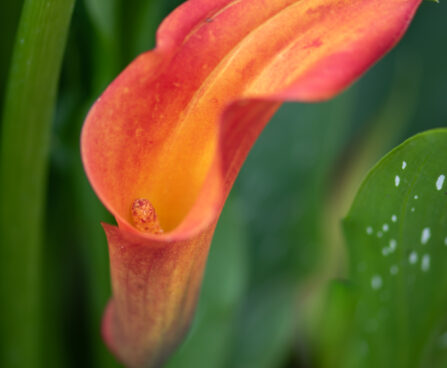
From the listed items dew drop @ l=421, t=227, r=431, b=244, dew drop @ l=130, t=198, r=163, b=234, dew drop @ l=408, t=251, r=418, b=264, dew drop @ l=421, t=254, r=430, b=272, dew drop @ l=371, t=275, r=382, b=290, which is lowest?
dew drop @ l=371, t=275, r=382, b=290

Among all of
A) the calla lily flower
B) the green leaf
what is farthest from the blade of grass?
the green leaf

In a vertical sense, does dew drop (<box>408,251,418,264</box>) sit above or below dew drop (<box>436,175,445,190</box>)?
below

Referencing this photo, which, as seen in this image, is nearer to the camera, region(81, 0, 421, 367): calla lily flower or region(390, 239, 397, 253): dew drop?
region(81, 0, 421, 367): calla lily flower

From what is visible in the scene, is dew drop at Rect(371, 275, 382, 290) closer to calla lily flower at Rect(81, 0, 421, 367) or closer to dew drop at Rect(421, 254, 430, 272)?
dew drop at Rect(421, 254, 430, 272)

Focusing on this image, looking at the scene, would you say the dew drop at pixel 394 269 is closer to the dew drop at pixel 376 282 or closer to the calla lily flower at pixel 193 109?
the dew drop at pixel 376 282

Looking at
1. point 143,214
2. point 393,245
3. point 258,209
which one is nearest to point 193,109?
point 143,214

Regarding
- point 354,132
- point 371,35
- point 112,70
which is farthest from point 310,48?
point 354,132
